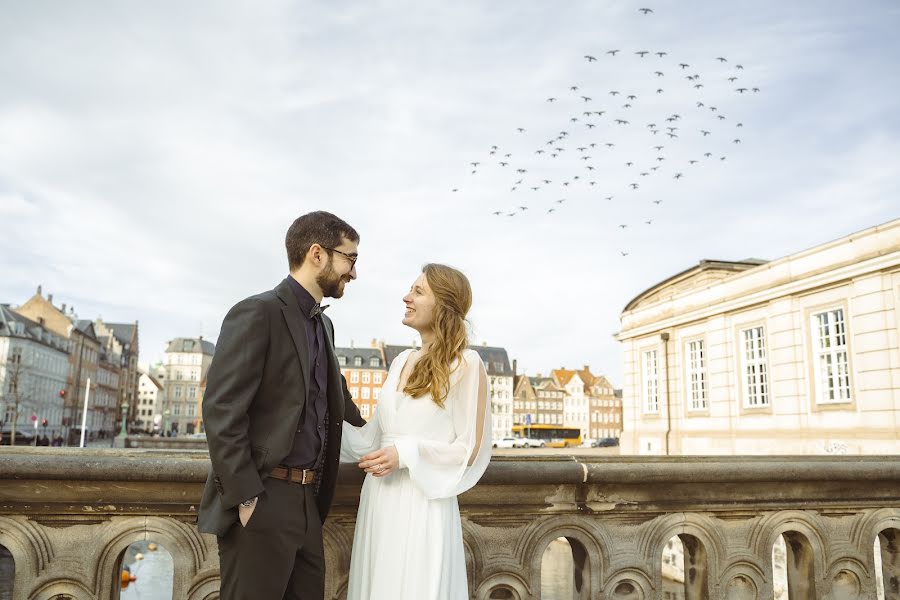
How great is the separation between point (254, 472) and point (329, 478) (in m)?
0.42

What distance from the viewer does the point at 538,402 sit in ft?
326

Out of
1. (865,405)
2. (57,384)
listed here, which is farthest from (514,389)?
(865,405)

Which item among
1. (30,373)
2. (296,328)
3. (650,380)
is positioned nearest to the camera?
(296,328)

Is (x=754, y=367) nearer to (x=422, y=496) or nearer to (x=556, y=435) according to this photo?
(x=422, y=496)

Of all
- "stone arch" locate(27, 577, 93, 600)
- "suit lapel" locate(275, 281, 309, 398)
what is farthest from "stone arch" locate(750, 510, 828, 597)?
"stone arch" locate(27, 577, 93, 600)

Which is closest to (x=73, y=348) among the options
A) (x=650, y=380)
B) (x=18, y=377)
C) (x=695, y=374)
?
(x=18, y=377)

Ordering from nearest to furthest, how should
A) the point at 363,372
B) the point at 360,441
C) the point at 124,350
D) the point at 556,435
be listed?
the point at 360,441 < the point at 556,435 < the point at 363,372 < the point at 124,350

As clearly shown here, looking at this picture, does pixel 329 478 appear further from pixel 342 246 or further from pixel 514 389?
pixel 514 389

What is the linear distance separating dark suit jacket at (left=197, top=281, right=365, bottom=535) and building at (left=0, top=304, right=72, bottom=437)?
2299 inches

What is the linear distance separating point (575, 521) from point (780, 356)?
65.7ft

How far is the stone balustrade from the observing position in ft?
8.79

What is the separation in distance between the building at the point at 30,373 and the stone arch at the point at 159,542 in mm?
57743

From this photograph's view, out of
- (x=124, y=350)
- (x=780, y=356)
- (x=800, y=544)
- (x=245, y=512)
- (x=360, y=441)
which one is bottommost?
(x=800, y=544)

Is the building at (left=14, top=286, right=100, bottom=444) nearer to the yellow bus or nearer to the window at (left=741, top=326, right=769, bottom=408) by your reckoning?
the yellow bus
